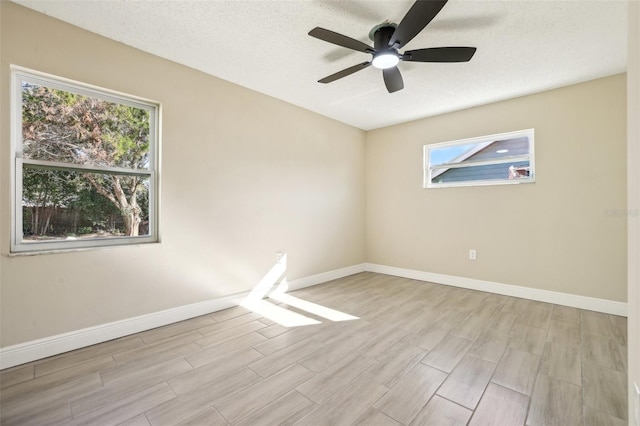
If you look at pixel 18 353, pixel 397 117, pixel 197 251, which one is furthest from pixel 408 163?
pixel 18 353

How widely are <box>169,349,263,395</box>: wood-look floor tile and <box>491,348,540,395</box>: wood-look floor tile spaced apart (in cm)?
169

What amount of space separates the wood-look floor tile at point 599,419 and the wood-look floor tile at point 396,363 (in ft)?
2.93

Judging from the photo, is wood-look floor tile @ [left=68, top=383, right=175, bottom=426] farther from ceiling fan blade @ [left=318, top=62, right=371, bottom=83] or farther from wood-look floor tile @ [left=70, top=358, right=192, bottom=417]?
ceiling fan blade @ [left=318, top=62, right=371, bottom=83]

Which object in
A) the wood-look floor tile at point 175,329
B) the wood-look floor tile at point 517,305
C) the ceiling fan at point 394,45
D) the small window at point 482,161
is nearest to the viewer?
the ceiling fan at point 394,45

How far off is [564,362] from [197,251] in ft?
10.7

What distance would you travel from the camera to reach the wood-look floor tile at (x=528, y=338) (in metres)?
2.15

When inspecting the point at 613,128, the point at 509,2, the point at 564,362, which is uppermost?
the point at 509,2

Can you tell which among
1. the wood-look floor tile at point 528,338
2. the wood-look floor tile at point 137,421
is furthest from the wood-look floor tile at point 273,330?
the wood-look floor tile at point 528,338

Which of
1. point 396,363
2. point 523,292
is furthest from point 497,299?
point 396,363

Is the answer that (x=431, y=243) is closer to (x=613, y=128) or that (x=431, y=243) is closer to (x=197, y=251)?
(x=613, y=128)

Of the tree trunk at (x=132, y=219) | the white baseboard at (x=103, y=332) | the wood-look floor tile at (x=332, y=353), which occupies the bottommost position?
the wood-look floor tile at (x=332, y=353)

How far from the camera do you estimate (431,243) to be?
412cm

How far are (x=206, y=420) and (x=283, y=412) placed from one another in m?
0.40

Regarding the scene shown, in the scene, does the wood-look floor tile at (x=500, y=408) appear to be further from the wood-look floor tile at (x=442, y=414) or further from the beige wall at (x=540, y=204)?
the beige wall at (x=540, y=204)
